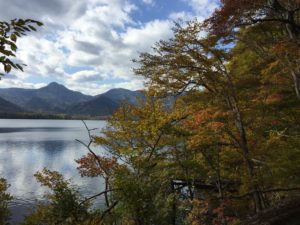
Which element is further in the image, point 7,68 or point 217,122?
point 217,122

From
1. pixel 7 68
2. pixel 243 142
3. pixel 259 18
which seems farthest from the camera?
pixel 243 142

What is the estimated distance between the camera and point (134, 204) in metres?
8.93

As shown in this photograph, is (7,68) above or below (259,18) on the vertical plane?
below

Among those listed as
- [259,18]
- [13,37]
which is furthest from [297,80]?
[13,37]

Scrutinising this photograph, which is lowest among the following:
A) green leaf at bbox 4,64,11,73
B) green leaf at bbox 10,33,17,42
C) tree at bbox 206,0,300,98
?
green leaf at bbox 4,64,11,73

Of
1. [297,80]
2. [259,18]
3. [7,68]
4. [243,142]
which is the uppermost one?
[259,18]

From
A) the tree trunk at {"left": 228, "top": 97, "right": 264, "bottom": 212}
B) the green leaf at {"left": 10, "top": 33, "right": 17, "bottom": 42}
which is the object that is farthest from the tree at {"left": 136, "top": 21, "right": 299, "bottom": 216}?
the green leaf at {"left": 10, "top": 33, "right": 17, "bottom": 42}

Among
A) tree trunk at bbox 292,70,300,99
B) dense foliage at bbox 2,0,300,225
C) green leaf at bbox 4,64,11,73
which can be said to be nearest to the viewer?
green leaf at bbox 4,64,11,73

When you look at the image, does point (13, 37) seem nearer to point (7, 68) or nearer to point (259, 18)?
point (7, 68)

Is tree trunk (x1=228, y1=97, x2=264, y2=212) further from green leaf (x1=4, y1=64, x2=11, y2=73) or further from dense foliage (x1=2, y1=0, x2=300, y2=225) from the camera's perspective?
green leaf (x1=4, y1=64, x2=11, y2=73)

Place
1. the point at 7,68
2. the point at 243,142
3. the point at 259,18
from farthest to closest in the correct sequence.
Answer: the point at 243,142, the point at 259,18, the point at 7,68

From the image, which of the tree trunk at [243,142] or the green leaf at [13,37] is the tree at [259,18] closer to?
the tree trunk at [243,142]

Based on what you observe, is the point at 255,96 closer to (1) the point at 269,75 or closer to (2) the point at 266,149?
(1) the point at 269,75

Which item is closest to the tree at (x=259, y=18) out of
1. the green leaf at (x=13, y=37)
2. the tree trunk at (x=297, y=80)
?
the tree trunk at (x=297, y=80)
